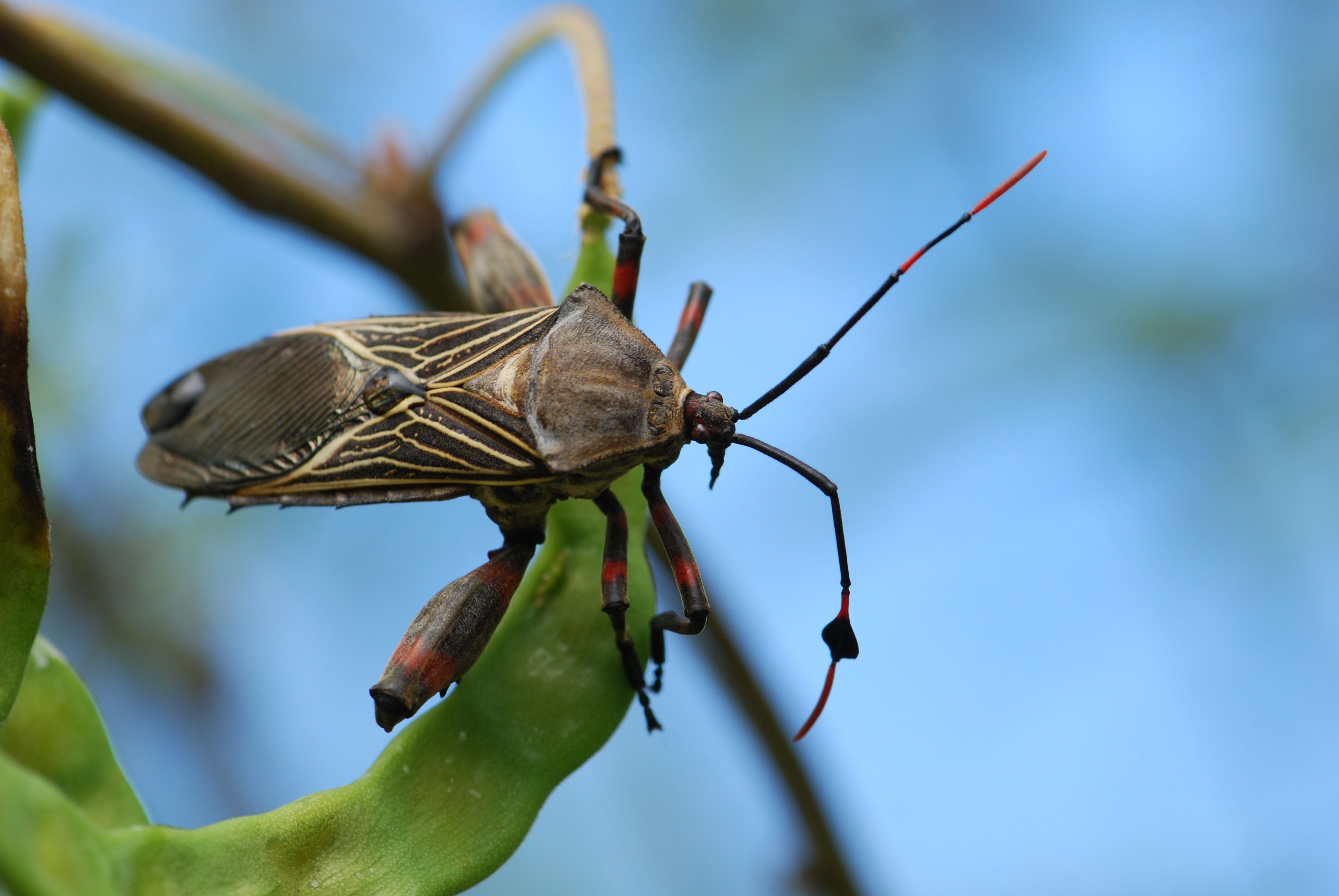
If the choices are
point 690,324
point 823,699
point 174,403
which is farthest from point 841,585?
point 174,403

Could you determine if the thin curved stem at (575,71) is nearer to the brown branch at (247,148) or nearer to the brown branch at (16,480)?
the brown branch at (247,148)

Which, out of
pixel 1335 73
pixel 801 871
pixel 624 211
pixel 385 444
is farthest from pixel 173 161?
pixel 1335 73

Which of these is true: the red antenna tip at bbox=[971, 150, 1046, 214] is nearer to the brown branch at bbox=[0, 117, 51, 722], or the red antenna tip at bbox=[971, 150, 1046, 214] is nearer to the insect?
the insect

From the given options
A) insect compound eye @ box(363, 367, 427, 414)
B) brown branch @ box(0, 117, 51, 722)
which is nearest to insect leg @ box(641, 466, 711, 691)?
insect compound eye @ box(363, 367, 427, 414)

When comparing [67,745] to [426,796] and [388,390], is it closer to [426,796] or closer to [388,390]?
[426,796]

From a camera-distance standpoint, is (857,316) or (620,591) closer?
(620,591)

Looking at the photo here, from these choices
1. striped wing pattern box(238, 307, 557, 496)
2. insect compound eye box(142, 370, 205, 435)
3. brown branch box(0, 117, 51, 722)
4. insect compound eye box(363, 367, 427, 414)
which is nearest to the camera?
brown branch box(0, 117, 51, 722)

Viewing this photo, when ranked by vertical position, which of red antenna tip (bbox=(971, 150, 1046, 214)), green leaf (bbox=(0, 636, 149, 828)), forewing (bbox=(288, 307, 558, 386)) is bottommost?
green leaf (bbox=(0, 636, 149, 828))

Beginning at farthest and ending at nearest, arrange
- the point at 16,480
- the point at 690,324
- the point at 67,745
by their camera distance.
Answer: the point at 690,324, the point at 67,745, the point at 16,480
